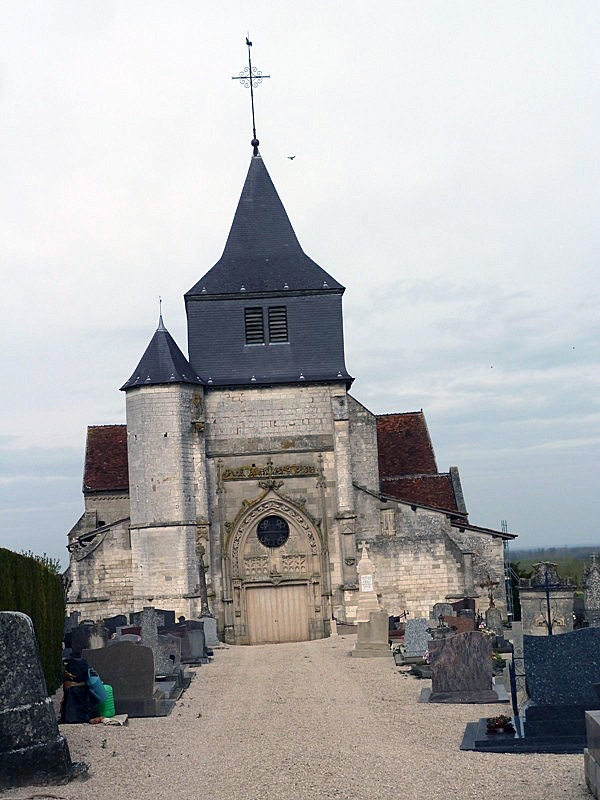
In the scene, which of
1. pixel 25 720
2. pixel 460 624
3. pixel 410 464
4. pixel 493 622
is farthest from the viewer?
pixel 410 464

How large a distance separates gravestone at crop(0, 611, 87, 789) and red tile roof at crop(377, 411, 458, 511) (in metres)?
24.7

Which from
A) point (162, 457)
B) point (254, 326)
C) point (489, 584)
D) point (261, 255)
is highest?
point (261, 255)

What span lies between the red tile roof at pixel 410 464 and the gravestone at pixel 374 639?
11599 millimetres

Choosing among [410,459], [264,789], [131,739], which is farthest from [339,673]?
[410,459]

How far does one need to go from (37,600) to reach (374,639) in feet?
25.9

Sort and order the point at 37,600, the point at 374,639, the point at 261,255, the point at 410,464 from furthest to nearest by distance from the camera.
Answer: the point at 410,464, the point at 261,255, the point at 374,639, the point at 37,600

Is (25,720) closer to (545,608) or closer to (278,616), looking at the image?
(545,608)

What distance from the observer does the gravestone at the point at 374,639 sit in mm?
22203

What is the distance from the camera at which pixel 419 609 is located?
1192 inches

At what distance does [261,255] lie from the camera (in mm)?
32656

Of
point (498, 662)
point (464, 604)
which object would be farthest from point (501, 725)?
point (464, 604)

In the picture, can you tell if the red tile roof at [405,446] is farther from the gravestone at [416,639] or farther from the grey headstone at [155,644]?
the grey headstone at [155,644]

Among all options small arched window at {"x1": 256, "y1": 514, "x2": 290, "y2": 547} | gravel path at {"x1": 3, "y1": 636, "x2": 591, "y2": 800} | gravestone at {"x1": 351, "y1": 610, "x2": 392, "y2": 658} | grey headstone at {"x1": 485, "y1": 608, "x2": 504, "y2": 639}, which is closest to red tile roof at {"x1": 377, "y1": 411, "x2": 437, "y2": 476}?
small arched window at {"x1": 256, "y1": 514, "x2": 290, "y2": 547}

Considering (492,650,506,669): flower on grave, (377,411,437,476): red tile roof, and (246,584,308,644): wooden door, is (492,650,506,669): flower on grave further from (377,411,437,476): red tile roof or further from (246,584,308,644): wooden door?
(377,411,437,476): red tile roof
